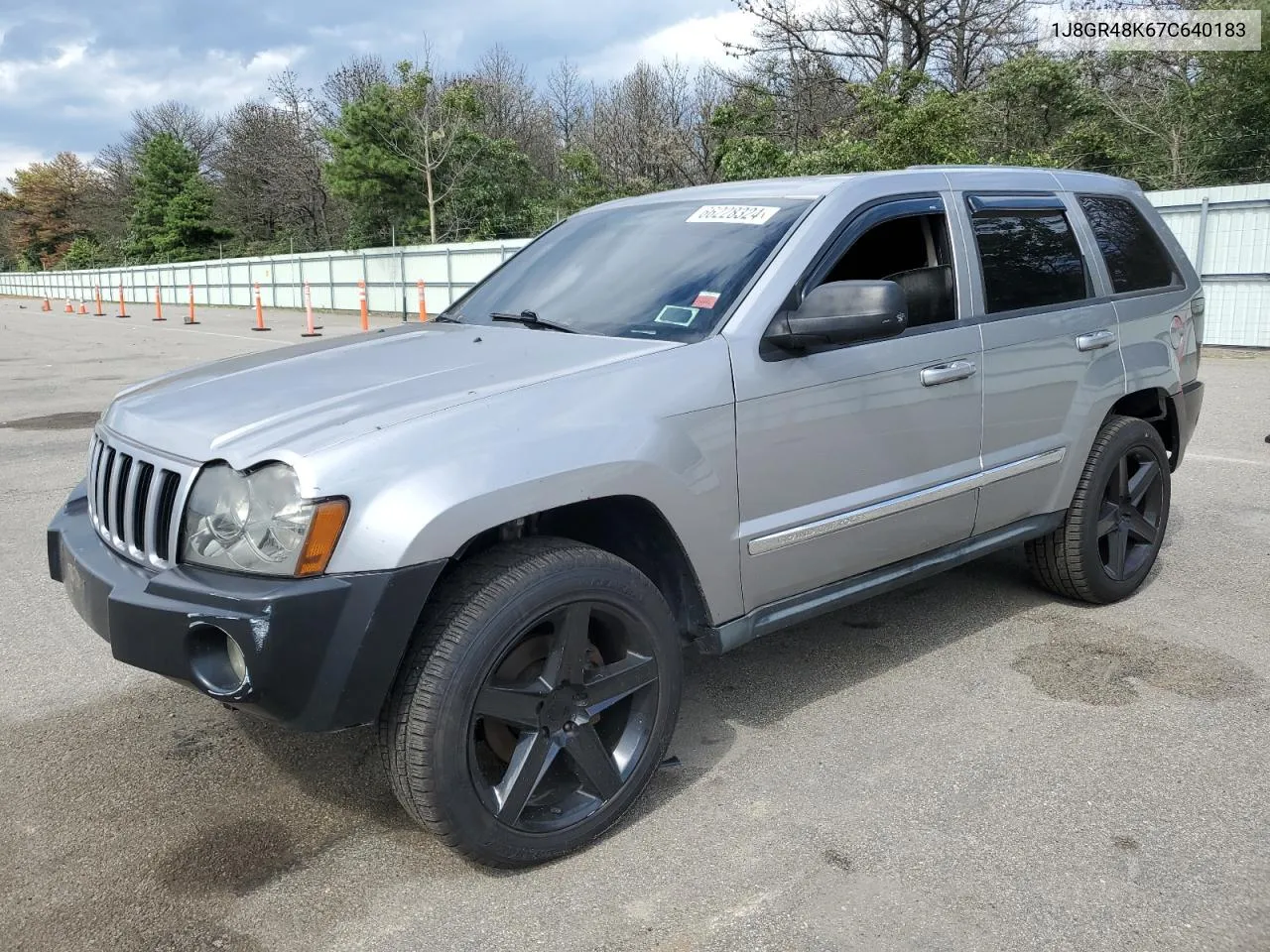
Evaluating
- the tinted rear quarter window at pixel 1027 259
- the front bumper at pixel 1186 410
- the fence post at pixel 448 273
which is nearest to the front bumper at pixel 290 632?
the tinted rear quarter window at pixel 1027 259

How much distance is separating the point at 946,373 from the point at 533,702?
6.09 feet

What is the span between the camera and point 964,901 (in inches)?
104

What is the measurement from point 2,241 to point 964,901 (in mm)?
97276

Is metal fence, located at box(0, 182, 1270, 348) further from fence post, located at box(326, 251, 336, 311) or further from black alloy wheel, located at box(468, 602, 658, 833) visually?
black alloy wheel, located at box(468, 602, 658, 833)

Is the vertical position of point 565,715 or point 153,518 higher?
point 153,518

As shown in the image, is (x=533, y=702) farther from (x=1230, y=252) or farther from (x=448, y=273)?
(x=448, y=273)

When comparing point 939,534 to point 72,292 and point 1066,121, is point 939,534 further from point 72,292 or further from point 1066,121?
point 72,292

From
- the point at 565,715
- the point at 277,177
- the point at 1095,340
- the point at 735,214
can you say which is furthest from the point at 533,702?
the point at 277,177

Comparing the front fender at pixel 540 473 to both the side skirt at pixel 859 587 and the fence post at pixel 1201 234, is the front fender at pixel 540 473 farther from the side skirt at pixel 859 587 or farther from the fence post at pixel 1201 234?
the fence post at pixel 1201 234

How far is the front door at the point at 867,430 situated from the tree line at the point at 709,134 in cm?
1540

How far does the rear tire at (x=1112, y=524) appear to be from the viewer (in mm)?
4445

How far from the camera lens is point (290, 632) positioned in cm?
242

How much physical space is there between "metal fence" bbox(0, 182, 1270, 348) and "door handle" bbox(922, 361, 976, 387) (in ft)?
29.0

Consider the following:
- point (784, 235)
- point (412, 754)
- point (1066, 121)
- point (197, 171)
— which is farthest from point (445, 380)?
point (197, 171)
